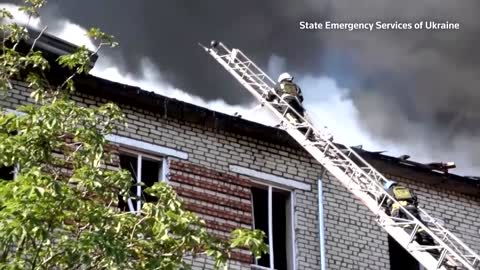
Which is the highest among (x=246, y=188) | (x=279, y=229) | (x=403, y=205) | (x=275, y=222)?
(x=246, y=188)

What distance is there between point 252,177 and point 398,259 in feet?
9.96

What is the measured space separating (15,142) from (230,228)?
5.74 m

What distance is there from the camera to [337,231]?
Result: 49.2ft

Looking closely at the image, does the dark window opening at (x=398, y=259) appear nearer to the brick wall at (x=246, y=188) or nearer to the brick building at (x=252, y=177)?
the brick building at (x=252, y=177)

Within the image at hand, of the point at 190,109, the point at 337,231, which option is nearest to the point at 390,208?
the point at 337,231

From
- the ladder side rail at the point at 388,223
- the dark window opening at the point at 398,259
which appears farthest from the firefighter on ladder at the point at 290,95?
the dark window opening at the point at 398,259

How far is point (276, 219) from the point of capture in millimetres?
14836

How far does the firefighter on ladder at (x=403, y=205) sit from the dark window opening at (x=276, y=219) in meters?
2.16

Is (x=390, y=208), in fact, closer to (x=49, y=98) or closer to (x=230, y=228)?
(x=230, y=228)

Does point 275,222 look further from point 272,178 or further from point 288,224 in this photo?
point 272,178

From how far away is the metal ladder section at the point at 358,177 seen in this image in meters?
12.0

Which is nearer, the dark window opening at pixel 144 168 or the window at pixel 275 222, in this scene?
the dark window opening at pixel 144 168

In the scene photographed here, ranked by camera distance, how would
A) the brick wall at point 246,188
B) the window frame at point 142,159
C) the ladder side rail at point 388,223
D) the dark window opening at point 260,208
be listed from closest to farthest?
the ladder side rail at point 388,223, the window frame at point 142,159, the brick wall at point 246,188, the dark window opening at point 260,208

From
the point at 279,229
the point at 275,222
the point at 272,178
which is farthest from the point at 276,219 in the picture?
the point at 272,178
